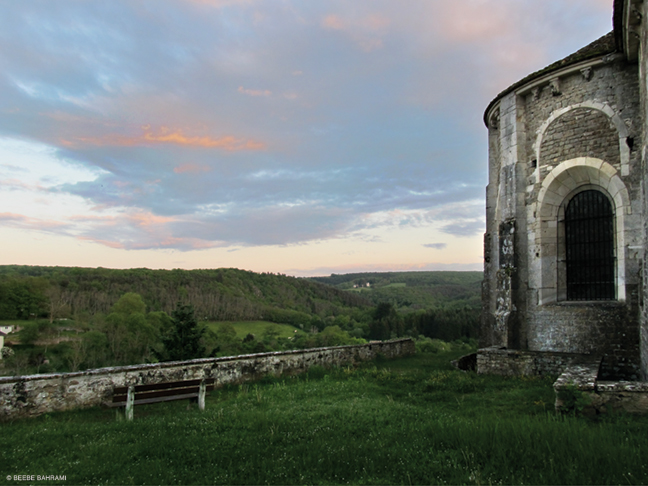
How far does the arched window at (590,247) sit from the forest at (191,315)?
572 inches

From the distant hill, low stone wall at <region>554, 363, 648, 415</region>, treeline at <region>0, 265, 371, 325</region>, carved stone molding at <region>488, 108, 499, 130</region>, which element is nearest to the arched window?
carved stone molding at <region>488, 108, 499, 130</region>

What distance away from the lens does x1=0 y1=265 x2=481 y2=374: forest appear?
47.8 metres

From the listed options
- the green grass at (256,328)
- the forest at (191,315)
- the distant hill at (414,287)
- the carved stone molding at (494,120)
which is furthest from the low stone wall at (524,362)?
the distant hill at (414,287)

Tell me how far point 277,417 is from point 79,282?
321 feet

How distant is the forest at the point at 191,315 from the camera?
157ft

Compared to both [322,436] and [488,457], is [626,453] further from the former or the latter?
[322,436]

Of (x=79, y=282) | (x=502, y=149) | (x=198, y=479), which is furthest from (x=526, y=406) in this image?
(x=79, y=282)

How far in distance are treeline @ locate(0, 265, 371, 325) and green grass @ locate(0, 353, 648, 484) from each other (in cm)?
7640

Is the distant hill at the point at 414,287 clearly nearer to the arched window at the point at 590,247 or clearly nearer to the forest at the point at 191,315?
the forest at the point at 191,315

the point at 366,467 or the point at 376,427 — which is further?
the point at 376,427

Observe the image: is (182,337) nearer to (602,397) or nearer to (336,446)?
(336,446)

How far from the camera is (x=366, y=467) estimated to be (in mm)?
4059

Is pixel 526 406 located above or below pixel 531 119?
below

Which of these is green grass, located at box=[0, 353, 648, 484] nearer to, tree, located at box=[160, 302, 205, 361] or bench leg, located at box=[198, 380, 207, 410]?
bench leg, located at box=[198, 380, 207, 410]
